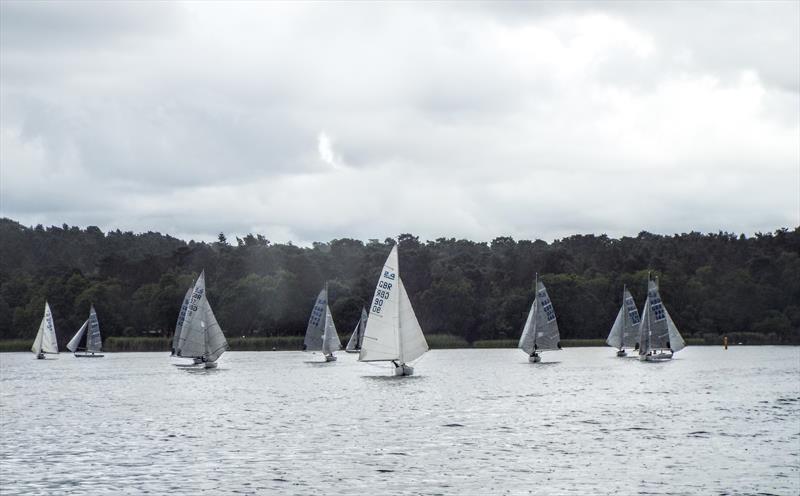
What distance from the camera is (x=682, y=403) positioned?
202ft

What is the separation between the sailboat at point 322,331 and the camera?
12144 cm

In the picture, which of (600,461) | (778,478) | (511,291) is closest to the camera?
(778,478)

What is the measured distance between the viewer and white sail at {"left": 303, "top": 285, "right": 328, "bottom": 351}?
122188 mm

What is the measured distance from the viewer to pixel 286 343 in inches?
6658

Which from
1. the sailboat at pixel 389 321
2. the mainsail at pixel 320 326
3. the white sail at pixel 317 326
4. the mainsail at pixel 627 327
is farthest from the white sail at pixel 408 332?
the mainsail at pixel 627 327

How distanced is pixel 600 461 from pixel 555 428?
425 inches

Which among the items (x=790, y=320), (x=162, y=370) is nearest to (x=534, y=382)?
(x=162, y=370)

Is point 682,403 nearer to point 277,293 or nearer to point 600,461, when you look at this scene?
point 600,461

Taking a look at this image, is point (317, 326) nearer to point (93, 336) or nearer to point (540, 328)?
point (540, 328)

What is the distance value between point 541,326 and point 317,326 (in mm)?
27208

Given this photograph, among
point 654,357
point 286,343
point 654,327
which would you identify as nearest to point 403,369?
point 654,327

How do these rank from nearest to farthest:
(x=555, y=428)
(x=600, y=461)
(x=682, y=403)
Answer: (x=600, y=461), (x=555, y=428), (x=682, y=403)

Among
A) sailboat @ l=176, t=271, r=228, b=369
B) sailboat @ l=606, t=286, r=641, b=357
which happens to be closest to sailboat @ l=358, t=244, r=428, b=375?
sailboat @ l=176, t=271, r=228, b=369

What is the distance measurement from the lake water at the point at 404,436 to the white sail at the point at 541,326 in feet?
74.8
